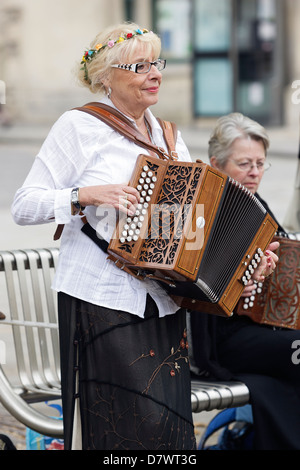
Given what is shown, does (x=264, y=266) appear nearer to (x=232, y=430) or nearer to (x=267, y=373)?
(x=267, y=373)

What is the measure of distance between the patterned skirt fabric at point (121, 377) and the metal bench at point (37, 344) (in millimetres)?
611

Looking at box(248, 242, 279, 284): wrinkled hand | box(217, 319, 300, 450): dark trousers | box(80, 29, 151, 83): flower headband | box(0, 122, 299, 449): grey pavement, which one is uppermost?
box(80, 29, 151, 83): flower headband

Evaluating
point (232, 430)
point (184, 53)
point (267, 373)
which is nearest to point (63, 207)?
point (267, 373)

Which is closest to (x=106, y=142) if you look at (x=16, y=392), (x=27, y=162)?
(x=16, y=392)

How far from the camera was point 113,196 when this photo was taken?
9.12ft

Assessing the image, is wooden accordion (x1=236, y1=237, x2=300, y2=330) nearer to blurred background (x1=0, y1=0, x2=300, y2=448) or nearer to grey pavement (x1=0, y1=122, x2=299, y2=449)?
grey pavement (x1=0, y1=122, x2=299, y2=449)

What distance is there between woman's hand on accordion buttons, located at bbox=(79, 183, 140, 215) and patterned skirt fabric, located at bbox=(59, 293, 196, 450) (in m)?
0.36

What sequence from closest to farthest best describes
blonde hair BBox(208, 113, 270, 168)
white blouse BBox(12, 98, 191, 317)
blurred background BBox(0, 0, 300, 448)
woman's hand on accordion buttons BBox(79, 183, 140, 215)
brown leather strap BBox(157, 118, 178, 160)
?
woman's hand on accordion buttons BBox(79, 183, 140, 215)
white blouse BBox(12, 98, 191, 317)
brown leather strap BBox(157, 118, 178, 160)
blonde hair BBox(208, 113, 270, 168)
blurred background BBox(0, 0, 300, 448)

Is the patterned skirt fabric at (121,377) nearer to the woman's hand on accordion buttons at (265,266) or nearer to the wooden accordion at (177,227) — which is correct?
the wooden accordion at (177,227)

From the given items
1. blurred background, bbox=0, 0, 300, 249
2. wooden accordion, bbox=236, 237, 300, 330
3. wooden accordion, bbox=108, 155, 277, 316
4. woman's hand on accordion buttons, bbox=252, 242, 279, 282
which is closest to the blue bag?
wooden accordion, bbox=236, 237, 300, 330

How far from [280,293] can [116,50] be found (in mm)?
1358

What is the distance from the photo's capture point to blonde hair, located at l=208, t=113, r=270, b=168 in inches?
155

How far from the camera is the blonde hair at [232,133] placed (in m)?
3.95
